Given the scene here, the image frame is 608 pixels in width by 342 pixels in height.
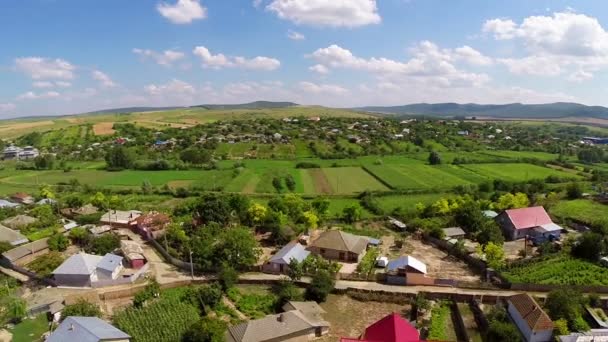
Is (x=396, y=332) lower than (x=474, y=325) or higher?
higher

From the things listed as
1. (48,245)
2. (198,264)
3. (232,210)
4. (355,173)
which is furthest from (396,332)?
(355,173)

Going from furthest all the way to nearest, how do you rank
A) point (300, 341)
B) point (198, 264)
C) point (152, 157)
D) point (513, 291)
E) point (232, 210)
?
point (152, 157)
point (232, 210)
point (198, 264)
point (513, 291)
point (300, 341)

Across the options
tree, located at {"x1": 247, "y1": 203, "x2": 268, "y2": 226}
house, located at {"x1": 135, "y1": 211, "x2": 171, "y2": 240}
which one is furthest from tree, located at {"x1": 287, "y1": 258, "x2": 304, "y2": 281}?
house, located at {"x1": 135, "y1": 211, "x2": 171, "y2": 240}

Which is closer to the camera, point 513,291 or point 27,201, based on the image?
point 513,291

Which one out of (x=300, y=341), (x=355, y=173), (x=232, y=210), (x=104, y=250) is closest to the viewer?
(x=300, y=341)

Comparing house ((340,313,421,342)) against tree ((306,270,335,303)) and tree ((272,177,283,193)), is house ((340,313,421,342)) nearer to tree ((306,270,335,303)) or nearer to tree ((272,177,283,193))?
tree ((306,270,335,303))

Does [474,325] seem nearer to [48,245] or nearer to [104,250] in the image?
[104,250]
